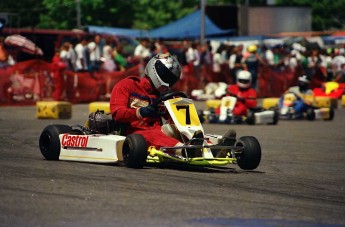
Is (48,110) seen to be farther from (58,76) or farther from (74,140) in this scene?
(74,140)

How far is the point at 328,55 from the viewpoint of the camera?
117 feet

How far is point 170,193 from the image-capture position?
817cm

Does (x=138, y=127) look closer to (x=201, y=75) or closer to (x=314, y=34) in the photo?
(x=201, y=75)

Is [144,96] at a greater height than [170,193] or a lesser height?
greater

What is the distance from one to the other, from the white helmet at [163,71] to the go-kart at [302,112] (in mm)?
10068

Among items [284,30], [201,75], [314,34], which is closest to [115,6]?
[284,30]

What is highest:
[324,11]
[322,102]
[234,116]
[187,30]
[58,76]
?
[324,11]

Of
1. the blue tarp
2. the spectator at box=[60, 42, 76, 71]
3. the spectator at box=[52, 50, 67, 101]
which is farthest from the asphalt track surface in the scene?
the blue tarp

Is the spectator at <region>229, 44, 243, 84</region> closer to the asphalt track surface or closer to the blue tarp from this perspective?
the blue tarp

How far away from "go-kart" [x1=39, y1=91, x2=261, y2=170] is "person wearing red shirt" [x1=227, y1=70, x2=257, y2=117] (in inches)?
323

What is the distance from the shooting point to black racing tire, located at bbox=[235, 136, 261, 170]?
10.1 meters

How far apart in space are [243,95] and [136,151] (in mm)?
9401

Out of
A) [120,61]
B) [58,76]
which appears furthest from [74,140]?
[120,61]

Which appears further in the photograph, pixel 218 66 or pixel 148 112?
pixel 218 66
